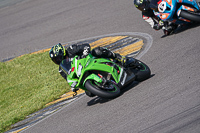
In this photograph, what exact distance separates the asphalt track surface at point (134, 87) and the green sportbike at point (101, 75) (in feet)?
0.73

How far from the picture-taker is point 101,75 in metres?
6.86

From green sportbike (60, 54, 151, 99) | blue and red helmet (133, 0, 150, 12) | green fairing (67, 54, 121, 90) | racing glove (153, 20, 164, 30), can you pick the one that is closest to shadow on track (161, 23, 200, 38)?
racing glove (153, 20, 164, 30)

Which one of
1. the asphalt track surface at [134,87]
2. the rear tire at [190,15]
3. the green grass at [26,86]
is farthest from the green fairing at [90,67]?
the rear tire at [190,15]

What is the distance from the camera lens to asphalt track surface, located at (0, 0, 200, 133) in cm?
528

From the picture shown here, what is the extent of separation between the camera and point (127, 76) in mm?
7109

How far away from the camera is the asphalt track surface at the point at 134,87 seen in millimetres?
5283

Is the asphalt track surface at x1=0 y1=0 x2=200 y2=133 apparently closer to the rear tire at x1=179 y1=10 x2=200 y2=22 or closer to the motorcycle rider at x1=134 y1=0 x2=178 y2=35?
the motorcycle rider at x1=134 y1=0 x2=178 y2=35

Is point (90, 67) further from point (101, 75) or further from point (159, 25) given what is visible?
point (159, 25)

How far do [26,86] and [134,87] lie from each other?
4.56 meters

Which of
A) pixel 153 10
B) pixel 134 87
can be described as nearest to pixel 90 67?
pixel 134 87

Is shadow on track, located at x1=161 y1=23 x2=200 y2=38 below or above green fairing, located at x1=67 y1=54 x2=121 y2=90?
below

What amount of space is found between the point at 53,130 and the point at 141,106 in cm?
190

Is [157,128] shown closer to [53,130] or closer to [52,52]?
[53,130]

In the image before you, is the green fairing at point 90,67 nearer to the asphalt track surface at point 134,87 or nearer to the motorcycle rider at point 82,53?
the motorcycle rider at point 82,53
